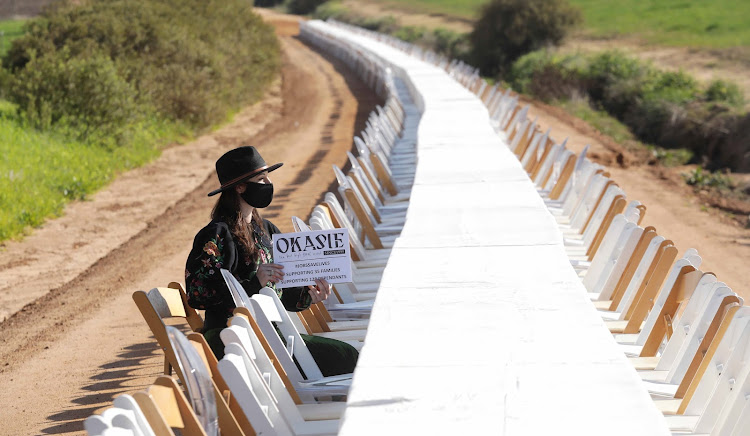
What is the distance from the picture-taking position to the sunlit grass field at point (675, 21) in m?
36.3

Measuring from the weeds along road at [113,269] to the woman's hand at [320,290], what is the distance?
1683mm

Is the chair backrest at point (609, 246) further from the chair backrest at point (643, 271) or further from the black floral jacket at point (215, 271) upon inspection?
the black floral jacket at point (215, 271)

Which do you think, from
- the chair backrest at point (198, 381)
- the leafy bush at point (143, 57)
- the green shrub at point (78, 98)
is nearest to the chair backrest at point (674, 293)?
the chair backrest at point (198, 381)

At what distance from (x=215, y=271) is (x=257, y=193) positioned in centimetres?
45

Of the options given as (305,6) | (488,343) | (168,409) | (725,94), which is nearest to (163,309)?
(168,409)

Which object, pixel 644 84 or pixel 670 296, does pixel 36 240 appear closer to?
pixel 670 296

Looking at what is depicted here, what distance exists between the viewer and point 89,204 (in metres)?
12.9

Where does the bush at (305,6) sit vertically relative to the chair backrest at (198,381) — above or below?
below

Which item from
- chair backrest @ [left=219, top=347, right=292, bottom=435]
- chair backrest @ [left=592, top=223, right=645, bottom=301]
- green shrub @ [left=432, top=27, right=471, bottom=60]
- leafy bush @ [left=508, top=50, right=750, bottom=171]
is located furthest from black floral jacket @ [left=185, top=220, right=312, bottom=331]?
green shrub @ [left=432, top=27, right=471, bottom=60]

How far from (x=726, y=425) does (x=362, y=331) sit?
8.06 feet

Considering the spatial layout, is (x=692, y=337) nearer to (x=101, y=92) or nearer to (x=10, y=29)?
(x=101, y=92)

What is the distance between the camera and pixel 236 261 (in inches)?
195

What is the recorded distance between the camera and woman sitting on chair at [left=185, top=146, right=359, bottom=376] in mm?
4820

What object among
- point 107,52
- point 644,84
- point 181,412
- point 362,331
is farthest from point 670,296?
point 644,84
